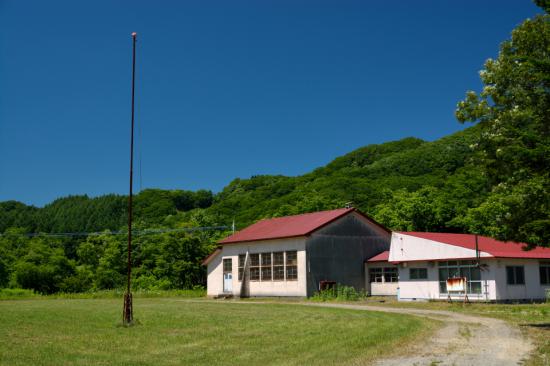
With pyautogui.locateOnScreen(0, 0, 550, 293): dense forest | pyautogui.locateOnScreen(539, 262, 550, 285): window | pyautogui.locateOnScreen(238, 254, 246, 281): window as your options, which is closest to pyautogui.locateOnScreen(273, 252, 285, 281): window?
pyautogui.locateOnScreen(238, 254, 246, 281): window

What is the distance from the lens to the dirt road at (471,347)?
1238 cm

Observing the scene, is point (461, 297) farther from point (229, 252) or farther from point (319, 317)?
point (229, 252)

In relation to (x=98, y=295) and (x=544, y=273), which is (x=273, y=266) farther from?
(x=544, y=273)

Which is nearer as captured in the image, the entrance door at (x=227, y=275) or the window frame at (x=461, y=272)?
the window frame at (x=461, y=272)

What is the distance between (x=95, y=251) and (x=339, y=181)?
35.3 m

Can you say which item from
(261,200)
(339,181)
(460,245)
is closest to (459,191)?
(339,181)

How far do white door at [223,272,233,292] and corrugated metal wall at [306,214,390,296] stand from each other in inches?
346

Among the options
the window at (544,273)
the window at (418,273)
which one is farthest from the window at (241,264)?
the window at (544,273)

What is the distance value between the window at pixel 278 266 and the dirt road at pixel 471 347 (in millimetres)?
21033

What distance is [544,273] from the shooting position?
33.6 metres

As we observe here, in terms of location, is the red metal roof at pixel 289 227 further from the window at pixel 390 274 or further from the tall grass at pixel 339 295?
the window at pixel 390 274

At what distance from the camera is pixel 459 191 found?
63.2 meters

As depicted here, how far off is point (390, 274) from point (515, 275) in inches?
381

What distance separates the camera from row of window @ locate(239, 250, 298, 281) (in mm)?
39688
